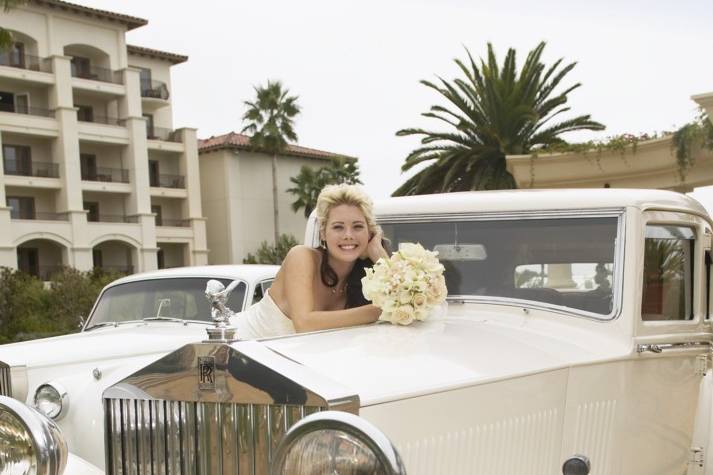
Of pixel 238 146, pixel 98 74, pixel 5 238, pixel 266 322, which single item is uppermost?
pixel 98 74

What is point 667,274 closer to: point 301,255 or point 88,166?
point 301,255

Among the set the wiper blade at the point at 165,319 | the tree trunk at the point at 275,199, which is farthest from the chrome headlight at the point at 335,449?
the tree trunk at the point at 275,199

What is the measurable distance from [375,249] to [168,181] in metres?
36.5

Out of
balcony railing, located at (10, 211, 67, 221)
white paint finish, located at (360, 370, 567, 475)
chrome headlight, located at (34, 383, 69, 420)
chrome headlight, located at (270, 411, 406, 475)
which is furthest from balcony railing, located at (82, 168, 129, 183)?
chrome headlight, located at (270, 411, 406, 475)

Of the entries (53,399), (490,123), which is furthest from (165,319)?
(490,123)

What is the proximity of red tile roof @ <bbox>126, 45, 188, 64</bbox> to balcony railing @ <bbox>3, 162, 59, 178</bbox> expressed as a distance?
735 centimetres

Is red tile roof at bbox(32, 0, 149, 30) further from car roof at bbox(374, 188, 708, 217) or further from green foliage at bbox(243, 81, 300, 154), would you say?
car roof at bbox(374, 188, 708, 217)

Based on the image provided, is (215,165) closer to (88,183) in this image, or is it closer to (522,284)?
(88,183)

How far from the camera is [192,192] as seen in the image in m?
38.9

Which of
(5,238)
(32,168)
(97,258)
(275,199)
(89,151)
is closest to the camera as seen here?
(5,238)

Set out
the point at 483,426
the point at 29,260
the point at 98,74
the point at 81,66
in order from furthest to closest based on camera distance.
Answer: the point at 81,66, the point at 98,74, the point at 29,260, the point at 483,426

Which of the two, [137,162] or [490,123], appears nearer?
[490,123]

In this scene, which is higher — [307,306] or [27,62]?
[27,62]

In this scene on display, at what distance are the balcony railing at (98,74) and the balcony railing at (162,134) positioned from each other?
3.38 m
